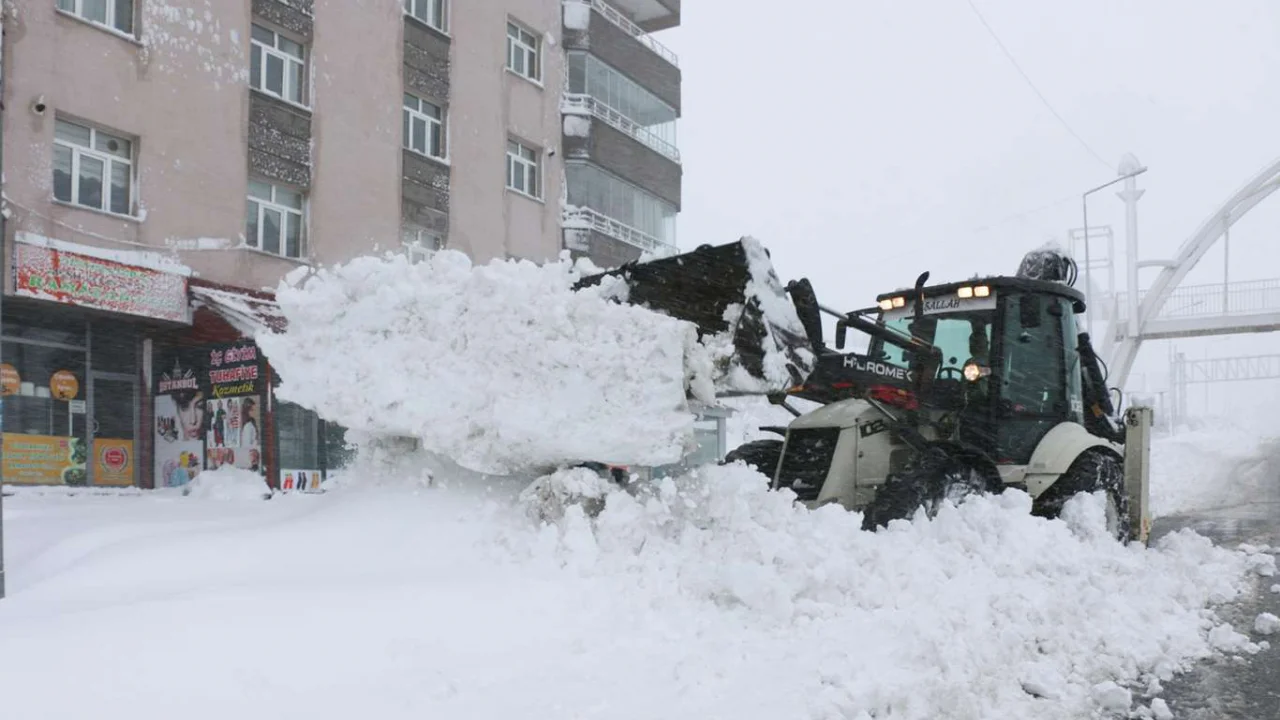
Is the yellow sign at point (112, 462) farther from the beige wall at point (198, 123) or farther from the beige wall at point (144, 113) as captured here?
the beige wall at point (144, 113)

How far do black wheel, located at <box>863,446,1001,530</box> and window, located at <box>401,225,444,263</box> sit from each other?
12748 millimetres

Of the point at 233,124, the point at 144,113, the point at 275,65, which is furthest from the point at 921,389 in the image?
the point at 275,65

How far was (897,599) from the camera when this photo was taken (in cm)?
546

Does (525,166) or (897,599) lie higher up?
(525,166)

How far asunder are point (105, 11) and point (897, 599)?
44.2ft

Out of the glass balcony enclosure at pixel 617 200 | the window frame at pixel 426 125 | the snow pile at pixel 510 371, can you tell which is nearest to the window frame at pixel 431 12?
the window frame at pixel 426 125

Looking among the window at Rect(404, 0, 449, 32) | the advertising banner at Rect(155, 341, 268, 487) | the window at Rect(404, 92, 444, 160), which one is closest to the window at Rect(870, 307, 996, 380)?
the advertising banner at Rect(155, 341, 268, 487)

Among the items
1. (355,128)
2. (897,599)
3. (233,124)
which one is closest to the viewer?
(897,599)

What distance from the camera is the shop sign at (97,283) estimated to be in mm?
12273

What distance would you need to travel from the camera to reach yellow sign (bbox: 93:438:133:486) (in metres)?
14.3

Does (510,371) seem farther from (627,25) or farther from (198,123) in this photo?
(627,25)

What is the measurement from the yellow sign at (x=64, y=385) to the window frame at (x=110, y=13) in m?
4.78

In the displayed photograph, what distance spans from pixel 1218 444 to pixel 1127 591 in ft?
123

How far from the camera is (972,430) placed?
7.82 metres
